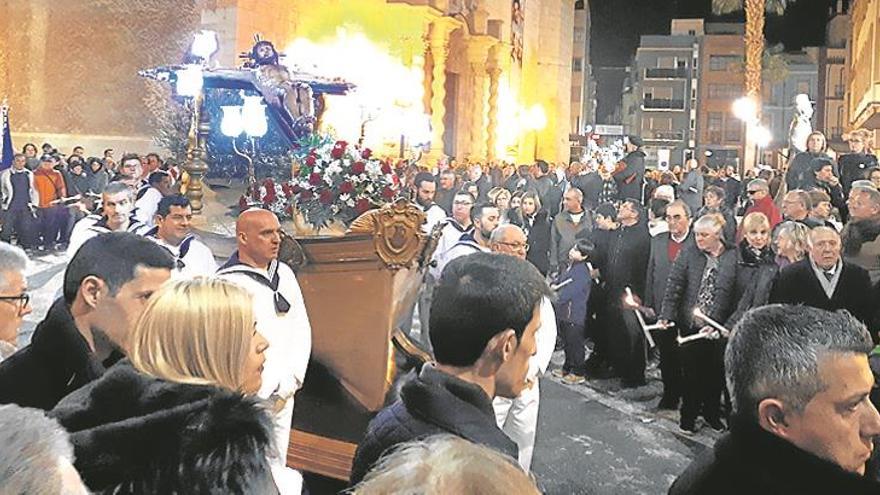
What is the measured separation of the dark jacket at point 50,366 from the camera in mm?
3230

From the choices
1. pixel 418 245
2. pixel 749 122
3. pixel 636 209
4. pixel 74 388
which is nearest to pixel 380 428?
pixel 74 388

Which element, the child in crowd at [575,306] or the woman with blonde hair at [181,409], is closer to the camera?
the woman with blonde hair at [181,409]

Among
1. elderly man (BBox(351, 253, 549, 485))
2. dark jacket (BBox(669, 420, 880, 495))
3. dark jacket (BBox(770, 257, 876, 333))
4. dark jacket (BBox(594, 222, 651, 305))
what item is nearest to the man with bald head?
elderly man (BBox(351, 253, 549, 485))

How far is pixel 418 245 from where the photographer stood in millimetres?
6645

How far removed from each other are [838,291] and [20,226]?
54.2ft

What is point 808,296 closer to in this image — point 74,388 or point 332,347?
point 332,347

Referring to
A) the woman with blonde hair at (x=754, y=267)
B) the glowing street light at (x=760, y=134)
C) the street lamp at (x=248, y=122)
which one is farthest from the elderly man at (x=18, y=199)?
the glowing street light at (x=760, y=134)

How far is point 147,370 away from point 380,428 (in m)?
0.70

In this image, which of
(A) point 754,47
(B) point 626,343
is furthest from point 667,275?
(A) point 754,47

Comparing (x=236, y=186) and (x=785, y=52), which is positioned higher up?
(x=785, y=52)

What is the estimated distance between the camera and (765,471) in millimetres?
2467

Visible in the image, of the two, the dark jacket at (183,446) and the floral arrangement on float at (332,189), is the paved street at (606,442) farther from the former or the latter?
the dark jacket at (183,446)

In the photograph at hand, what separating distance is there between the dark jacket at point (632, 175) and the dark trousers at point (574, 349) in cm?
627

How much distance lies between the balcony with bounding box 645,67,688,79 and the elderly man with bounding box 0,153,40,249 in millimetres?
84761
